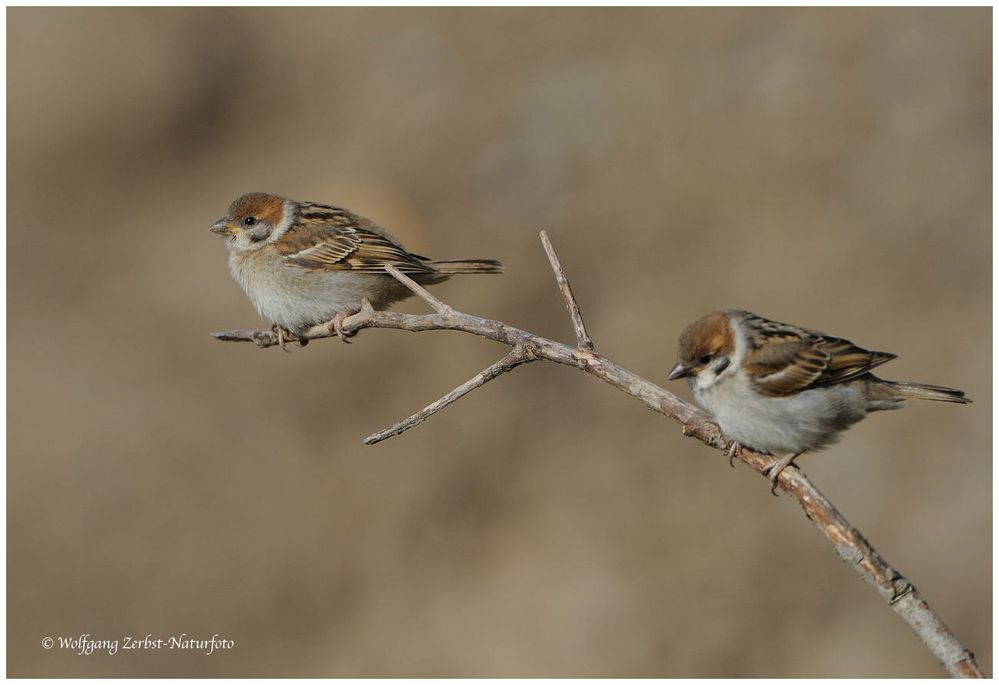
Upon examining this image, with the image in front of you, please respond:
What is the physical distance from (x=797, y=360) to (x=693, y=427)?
76 cm

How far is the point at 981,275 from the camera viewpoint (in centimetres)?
1073

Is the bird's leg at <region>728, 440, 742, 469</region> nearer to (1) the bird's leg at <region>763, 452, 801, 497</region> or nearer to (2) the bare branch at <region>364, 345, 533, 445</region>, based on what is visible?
(1) the bird's leg at <region>763, 452, 801, 497</region>

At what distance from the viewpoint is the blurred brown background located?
10.7 m

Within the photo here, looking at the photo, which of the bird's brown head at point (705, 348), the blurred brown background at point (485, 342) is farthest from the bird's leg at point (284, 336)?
the blurred brown background at point (485, 342)

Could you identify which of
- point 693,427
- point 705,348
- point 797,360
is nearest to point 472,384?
point 693,427

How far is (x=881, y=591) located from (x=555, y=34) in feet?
36.0

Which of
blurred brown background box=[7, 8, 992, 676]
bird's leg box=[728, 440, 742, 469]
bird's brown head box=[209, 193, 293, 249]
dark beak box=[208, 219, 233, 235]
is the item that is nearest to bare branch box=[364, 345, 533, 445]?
bird's leg box=[728, 440, 742, 469]

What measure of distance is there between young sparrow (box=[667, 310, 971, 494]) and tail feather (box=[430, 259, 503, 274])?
1418 millimetres

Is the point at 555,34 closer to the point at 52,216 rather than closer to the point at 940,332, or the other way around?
the point at 940,332

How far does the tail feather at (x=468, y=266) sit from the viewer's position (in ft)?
18.2

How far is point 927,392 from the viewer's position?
4.65m

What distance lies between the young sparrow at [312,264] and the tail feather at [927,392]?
208 cm

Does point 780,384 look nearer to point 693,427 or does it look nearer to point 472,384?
point 693,427

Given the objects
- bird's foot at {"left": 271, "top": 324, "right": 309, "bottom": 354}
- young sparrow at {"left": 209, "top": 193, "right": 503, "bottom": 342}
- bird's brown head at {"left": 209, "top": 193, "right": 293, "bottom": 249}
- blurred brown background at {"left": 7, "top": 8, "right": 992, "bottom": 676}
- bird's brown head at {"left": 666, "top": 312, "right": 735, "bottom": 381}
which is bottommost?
bird's brown head at {"left": 666, "top": 312, "right": 735, "bottom": 381}
